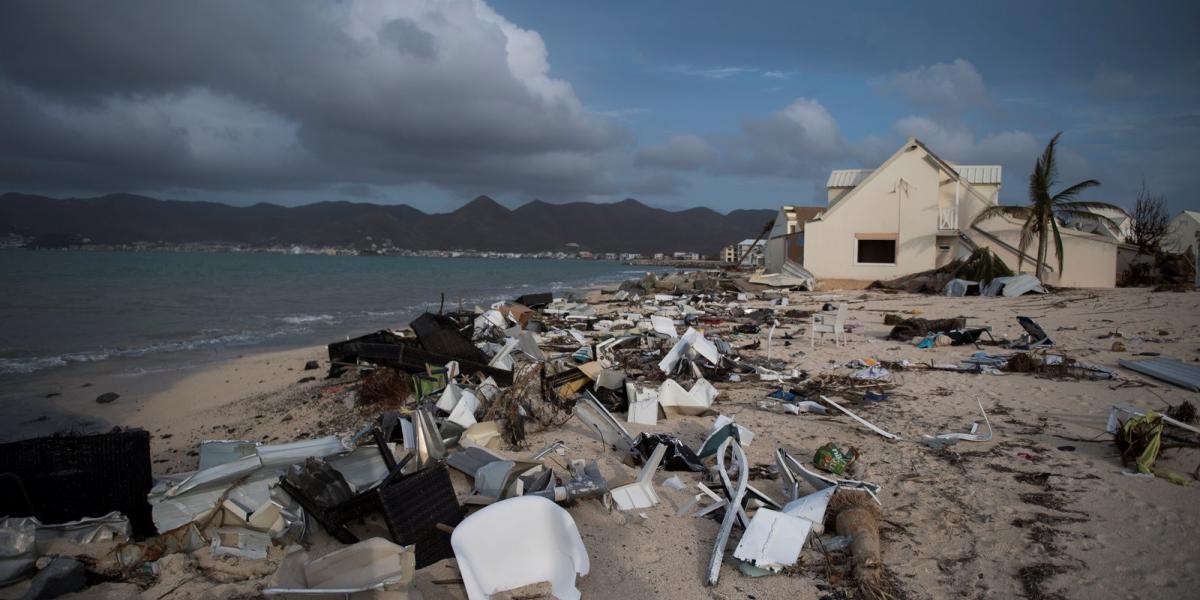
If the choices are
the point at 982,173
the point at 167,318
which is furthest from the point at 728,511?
the point at 982,173

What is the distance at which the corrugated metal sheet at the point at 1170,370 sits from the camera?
6.34m

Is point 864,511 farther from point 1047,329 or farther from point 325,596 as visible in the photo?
point 1047,329

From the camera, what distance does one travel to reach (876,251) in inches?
1043

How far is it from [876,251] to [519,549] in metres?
27.0

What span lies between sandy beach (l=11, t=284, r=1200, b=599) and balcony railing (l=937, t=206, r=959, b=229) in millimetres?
14340

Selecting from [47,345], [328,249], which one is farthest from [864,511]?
[328,249]

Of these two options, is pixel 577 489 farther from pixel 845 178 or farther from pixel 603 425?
pixel 845 178

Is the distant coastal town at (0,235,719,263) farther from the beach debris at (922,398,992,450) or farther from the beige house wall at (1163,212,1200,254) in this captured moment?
the beach debris at (922,398,992,450)

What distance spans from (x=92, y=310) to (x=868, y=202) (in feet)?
95.0

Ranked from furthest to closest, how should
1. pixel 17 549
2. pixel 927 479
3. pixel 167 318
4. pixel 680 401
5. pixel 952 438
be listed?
pixel 167 318 < pixel 680 401 < pixel 952 438 < pixel 927 479 < pixel 17 549

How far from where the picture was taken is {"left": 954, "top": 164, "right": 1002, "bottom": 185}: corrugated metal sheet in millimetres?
27734

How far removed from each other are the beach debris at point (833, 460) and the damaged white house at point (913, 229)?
68.3 ft

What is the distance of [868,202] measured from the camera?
937 inches

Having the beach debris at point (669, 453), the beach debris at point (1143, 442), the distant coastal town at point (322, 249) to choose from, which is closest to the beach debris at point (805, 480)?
the beach debris at point (669, 453)
